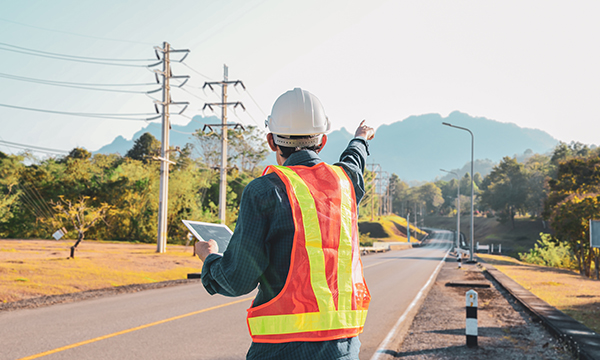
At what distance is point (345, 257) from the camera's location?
2.02 metres

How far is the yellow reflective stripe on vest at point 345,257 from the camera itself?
1987 mm

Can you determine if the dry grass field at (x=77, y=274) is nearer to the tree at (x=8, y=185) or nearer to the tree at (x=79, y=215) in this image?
the tree at (x=79, y=215)

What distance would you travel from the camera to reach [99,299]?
11.6m

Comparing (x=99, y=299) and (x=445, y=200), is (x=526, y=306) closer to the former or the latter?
(x=99, y=299)

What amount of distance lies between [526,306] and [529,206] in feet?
290

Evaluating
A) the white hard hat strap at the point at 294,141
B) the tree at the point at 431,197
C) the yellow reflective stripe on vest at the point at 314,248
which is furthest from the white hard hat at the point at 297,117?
the tree at the point at 431,197

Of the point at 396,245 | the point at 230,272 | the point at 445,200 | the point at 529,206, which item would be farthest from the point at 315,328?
the point at 445,200

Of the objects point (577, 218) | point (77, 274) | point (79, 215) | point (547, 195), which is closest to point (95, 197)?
point (79, 215)

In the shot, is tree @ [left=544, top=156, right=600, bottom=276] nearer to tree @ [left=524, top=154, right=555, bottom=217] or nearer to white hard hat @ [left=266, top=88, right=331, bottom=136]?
white hard hat @ [left=266, top=88, right=331, bottom=136]

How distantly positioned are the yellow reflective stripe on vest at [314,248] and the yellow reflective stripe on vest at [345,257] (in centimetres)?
7

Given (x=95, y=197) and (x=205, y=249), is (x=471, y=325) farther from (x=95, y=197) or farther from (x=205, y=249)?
(x=95, y=197)

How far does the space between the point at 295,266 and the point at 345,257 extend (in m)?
0.25

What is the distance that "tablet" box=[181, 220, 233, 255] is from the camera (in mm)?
2452

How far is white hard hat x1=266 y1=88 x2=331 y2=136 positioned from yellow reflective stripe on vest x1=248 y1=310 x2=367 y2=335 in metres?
0.85
